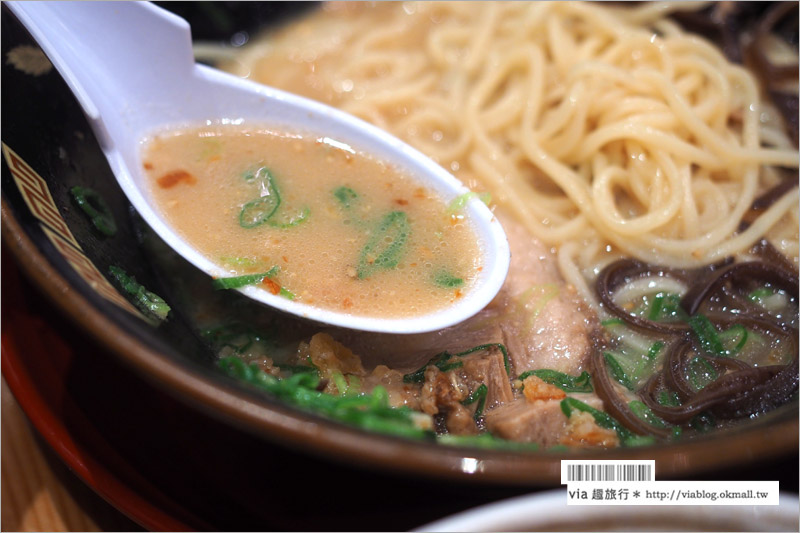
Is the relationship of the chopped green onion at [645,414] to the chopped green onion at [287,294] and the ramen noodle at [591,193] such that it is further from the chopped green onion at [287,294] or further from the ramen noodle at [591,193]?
the chopped green onion at [287,294]

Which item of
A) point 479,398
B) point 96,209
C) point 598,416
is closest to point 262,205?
point 96,209

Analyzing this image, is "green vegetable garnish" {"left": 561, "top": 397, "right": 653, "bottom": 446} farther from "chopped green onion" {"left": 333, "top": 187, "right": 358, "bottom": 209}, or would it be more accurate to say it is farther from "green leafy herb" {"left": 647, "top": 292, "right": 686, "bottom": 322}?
"chopped green onion" {"left": 333, "top": 187, "right": 358, "bottom": 209}

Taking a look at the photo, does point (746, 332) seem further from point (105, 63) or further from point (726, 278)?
point (105, 63)

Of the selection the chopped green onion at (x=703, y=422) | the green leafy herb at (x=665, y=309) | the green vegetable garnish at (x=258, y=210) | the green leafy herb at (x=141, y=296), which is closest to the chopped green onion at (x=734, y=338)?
the green leafy herb at (x=665, y=309)

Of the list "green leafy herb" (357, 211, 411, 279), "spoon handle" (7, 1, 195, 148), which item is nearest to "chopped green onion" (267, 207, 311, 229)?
"green leafy herb" (357, 211, 411, 279)

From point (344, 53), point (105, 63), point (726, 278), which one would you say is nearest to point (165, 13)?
point (105, 63)

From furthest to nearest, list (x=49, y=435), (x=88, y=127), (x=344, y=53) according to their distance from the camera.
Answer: (x=344, y=53) < (x=88, y=127) < (x=49, y=435)
